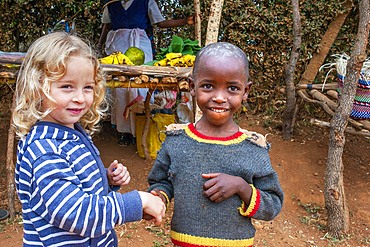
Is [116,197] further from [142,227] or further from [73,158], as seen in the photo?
[142,227]

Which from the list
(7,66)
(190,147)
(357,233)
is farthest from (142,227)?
(190,147)

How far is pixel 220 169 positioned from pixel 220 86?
32 centimetres

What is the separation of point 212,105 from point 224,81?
101mm

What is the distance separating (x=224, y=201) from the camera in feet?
4.87

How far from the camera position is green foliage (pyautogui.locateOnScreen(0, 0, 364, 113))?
558cm

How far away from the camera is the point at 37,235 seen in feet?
4.69

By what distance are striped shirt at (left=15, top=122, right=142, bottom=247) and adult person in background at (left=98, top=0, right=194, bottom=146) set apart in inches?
135

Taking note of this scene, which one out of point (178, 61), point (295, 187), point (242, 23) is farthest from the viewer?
point (242, 23)

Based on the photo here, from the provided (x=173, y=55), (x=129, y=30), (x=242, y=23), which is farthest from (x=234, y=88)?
(x=242, y=23)

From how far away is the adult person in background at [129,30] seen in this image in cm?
490

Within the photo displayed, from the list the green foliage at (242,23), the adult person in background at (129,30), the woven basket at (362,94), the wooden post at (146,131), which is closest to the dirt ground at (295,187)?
the wooden post at (146,131)

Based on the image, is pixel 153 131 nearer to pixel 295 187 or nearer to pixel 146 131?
pixel 146 131

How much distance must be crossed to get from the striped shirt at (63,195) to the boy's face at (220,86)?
1.42 feet

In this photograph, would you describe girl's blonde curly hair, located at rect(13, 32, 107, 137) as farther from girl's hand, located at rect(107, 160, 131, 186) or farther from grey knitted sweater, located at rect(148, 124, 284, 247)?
grey knitted sweater, located at rect(148, 124, 284, 247)
